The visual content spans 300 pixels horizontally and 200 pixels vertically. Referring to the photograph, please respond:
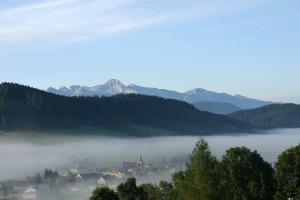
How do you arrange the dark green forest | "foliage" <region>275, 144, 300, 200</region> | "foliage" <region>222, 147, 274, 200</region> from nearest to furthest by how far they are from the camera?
the dark green forest, "foliage" <region>275, 144, 300, 200</region>, "foliage" <region>222, 147, 274, 200</region>

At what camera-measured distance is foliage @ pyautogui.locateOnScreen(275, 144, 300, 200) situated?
88.0m

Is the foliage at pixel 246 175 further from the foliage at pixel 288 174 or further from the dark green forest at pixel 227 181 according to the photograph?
the foliage at pixel 288 174

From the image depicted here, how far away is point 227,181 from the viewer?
8731 centimetres

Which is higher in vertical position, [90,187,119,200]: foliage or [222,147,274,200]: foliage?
[222,147,274,200]: foliage

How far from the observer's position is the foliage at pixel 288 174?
88000mm

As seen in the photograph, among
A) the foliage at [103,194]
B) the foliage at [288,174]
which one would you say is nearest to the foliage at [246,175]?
the foliage at [288,174]

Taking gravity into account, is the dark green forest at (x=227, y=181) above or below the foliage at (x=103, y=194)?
above

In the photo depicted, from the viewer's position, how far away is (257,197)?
89.7 metres

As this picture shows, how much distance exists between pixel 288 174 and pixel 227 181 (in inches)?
328

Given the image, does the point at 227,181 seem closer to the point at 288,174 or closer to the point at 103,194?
the point at 288,174

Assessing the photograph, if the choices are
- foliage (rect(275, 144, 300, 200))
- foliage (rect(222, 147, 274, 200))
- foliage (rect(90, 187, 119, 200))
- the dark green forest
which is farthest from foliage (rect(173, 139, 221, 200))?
foliage (rect(275, 144, 300, 200))

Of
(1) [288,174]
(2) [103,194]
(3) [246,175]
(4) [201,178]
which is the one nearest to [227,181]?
(3) [246,175]

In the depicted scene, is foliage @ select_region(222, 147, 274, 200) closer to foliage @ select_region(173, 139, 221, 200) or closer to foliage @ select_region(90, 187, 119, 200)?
foliage @ select_region(173, 139, 221, 200)

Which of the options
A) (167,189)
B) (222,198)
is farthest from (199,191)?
(167,189)
